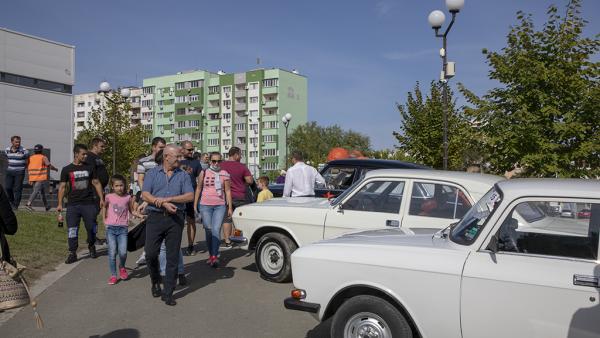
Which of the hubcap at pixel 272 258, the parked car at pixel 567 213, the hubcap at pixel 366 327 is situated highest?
the parked car at pixel 567 213

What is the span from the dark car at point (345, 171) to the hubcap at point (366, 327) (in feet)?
20.1

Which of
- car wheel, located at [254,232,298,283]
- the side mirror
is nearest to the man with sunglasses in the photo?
car wheel, located at [254,232,298,283]

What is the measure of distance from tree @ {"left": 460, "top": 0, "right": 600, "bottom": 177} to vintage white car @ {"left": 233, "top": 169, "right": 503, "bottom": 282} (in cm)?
495

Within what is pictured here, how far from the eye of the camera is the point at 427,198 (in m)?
6.18

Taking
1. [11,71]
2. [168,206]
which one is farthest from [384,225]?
[11,71]

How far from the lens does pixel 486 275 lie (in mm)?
3512

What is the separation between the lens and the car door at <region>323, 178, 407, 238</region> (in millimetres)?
6328

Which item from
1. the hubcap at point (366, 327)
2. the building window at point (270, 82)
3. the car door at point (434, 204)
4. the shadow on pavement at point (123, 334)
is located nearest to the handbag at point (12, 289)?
the shadow on pavement at point (123, 334)

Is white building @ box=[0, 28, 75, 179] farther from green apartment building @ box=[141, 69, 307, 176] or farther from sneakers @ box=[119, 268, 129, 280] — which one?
green apartment building @ box=[141, 69, 307, 176]

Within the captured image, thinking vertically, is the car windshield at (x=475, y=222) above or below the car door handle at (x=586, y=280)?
above

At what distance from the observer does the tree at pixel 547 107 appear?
1041 cm

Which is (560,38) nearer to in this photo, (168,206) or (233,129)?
(168,206)

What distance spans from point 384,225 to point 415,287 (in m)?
2.61

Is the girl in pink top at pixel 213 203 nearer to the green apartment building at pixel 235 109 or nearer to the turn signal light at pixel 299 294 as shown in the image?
the turn signal light at pixel 299 294
